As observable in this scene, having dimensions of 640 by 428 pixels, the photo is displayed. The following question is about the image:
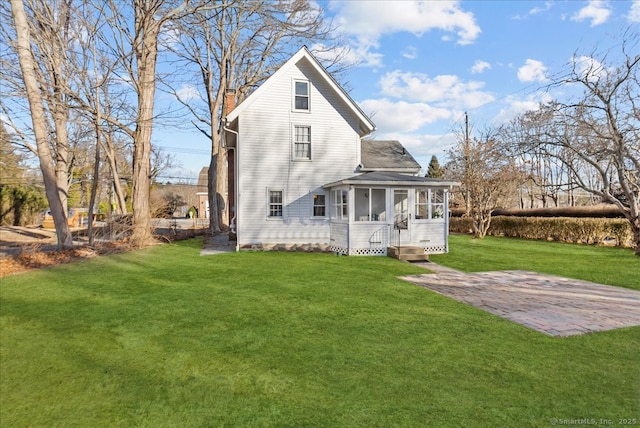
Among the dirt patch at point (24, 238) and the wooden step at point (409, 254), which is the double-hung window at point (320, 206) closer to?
the wooden step at point (409, 254)

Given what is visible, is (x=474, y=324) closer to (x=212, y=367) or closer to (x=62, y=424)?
(x=212, y=367)

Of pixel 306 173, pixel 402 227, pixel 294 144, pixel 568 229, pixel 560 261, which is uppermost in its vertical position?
pixel 294 144

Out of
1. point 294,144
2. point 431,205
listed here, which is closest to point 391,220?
point 431,205

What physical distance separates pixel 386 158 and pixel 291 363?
1503 centimetres

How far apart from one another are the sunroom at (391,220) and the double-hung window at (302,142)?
5.93 ft

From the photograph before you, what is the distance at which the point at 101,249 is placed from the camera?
14469 millimetres

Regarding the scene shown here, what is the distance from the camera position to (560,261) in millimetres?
12844

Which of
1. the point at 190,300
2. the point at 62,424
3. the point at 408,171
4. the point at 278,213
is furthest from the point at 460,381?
the point at 408,171

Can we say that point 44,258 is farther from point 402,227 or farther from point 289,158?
point 402,227

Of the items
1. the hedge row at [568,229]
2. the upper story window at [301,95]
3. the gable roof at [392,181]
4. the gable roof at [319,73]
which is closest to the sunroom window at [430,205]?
the gable roof at [392,181]

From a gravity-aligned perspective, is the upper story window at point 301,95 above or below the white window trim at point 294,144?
above

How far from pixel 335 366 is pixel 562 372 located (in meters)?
2.56

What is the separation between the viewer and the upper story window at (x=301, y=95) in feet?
52.9

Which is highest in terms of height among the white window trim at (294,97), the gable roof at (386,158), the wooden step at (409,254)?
the white window trim at (294,97)
